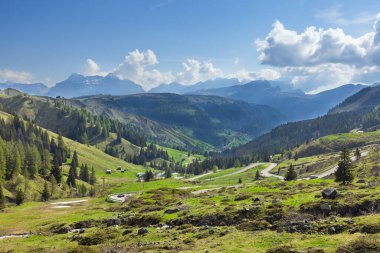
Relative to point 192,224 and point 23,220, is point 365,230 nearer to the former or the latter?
point 192,224

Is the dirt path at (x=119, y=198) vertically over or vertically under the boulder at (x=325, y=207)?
under

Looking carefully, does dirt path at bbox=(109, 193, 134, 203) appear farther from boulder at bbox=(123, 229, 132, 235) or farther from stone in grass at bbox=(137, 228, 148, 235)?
stone in grass at bbox=(137, 228, 148, 235)

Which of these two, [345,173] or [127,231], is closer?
[127,231]

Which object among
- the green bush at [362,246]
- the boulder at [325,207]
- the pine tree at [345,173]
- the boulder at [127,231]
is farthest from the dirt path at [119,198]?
the green bush at [362,246]

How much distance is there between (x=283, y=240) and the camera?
1334 inches

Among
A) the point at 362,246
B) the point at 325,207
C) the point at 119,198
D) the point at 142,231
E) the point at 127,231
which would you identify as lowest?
the point at 119,198

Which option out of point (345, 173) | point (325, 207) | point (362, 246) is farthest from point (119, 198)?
point (362, 246)

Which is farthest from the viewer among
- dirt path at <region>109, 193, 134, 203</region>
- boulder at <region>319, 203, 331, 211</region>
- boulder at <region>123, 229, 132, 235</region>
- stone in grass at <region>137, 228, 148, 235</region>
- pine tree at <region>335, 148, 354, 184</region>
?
dirt path at <region>109, 193, 134, 203</region>

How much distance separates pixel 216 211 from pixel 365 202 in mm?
20910

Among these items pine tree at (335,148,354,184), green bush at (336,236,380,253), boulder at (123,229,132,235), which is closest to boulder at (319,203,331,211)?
green bush at (336,236,380,253)

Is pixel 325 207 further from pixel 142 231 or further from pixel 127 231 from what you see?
pixel 127 231

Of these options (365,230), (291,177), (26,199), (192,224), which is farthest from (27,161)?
(365,230)

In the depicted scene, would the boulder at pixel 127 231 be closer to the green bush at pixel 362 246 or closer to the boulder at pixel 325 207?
the boulder at pixel 325 207

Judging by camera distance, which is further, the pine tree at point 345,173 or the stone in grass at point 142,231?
the pine tree at point 345,173
